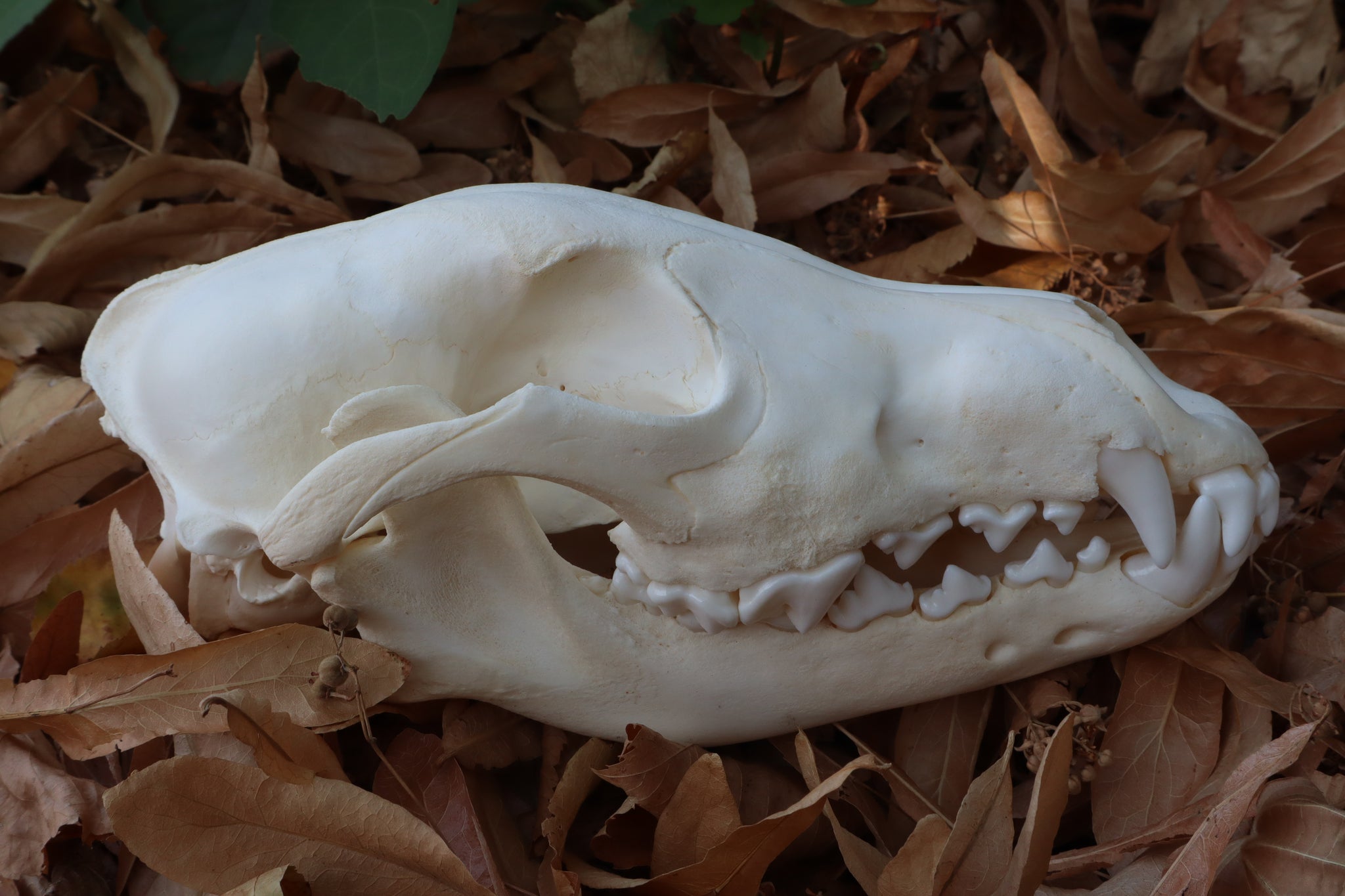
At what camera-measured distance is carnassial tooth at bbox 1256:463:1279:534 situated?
2.96 feet

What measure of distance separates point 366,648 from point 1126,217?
101 cm

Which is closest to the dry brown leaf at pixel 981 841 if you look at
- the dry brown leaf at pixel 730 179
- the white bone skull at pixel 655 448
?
the white bone skull at pixel 655 448

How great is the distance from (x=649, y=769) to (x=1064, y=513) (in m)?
0.40

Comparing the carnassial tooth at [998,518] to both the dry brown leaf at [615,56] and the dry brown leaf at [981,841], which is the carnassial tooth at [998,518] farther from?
the dry brown leaf at [615,56]

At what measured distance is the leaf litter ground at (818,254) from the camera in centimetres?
86

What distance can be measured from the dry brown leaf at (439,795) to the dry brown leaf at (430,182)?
2.47 feet

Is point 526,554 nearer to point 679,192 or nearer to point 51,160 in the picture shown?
point 679,192

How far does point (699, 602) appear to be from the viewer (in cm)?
85

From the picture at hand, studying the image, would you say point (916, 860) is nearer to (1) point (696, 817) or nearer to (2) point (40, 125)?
(1) point (696, 817)

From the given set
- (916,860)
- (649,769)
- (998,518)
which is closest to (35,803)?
(649,769)

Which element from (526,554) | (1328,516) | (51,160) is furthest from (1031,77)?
(51,160)

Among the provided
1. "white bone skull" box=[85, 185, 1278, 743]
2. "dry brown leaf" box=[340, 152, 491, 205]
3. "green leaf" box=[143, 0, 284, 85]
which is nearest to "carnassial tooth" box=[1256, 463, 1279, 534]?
"white bone skull" box=[85, 185, 1278, 743]

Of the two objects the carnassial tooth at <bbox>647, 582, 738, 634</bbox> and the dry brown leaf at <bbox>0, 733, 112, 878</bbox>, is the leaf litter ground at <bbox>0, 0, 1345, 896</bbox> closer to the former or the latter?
the dry brown leaf at <bbox>0, 733, 112, 878</bbox>

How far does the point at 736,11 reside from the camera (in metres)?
1.29
